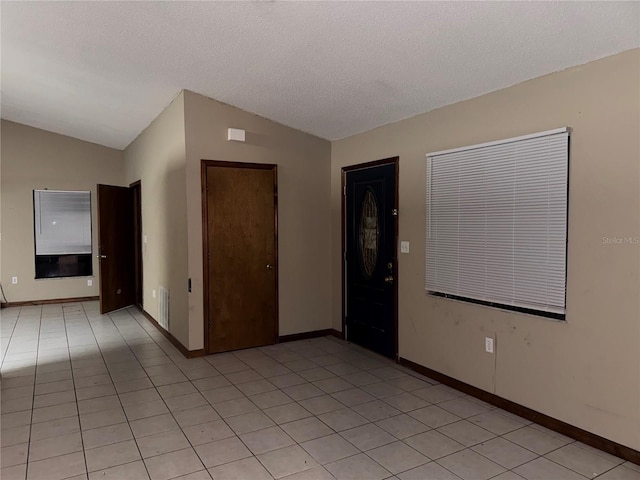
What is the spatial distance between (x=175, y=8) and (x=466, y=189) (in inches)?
96.5

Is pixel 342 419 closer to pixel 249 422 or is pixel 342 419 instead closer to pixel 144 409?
pixel 249 422

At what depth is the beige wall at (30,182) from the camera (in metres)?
7.11

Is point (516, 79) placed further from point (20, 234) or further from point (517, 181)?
point (20, 234)

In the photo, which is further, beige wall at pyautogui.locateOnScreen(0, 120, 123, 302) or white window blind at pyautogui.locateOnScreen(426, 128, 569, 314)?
Answer: beige wall at pyautogui.locateOnScreen(0, 120, 123, 302)

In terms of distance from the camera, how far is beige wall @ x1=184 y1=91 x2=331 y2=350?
4.47 m

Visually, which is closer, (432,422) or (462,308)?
(432,422)

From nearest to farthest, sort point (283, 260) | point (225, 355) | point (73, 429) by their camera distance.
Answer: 1. point (73, 429)
2. point (225, 355)
3. point (283, 260)

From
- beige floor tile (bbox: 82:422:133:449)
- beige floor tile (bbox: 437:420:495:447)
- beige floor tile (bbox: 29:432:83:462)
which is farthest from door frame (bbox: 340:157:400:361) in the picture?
beige floor tile (bbox: 29:432:83:462)

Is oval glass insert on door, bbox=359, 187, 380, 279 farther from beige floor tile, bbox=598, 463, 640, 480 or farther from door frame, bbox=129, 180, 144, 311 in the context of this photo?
door frame, bbox=129, 180, 144, 311

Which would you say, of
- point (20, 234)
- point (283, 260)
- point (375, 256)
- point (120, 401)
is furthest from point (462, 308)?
point (20, 234)

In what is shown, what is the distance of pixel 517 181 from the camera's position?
3.11m

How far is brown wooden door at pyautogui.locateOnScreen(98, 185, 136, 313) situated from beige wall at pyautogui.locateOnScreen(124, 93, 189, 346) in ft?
1.80

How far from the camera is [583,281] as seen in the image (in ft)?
9.02

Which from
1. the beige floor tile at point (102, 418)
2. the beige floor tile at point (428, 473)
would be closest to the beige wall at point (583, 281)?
the beige floor tile at point (428, 473)
